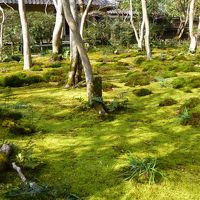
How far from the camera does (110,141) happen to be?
821cm

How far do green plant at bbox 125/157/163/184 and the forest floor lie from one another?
3.8 inches

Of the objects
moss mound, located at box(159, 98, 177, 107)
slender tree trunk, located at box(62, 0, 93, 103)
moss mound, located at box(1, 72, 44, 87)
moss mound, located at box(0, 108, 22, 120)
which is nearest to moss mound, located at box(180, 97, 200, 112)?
moss mound, located at box(159, 98, 177, 107)

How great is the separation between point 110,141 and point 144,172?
7.18 ft

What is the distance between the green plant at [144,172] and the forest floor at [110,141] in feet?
0.32

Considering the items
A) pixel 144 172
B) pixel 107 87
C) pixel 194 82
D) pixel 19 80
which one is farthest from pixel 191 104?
pixel 19 80

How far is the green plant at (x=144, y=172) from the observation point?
607 centimetres

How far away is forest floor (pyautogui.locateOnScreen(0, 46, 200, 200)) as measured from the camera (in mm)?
5910

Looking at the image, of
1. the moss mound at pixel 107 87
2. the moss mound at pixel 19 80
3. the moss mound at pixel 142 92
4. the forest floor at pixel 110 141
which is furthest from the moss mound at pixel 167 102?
the moss mound at pixel 19 80

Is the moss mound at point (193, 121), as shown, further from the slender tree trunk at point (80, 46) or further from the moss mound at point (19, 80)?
the moss mound at point (19, 80)

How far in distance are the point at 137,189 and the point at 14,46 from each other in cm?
3192

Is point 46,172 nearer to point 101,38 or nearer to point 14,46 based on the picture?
point 14,46

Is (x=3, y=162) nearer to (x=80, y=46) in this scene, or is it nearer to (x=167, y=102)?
(x=80, y=46)

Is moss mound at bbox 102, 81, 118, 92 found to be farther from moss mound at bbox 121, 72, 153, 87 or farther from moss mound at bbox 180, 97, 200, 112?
moss mound at bbox 180, 97, 200, 112

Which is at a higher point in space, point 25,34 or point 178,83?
point 25,34
